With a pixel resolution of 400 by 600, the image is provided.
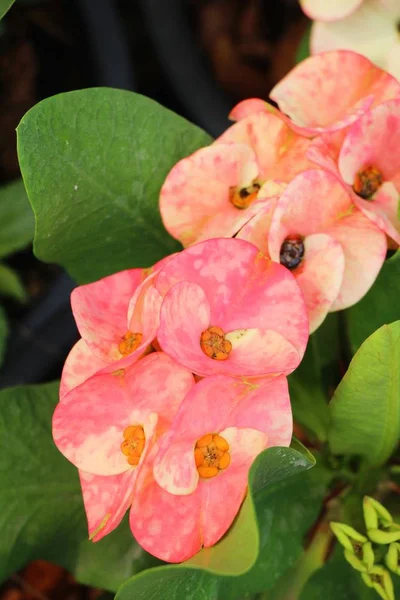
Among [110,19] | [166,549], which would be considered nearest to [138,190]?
[166,549]

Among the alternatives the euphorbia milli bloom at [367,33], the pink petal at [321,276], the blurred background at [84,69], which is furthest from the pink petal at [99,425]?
the blurred background at [84,69]

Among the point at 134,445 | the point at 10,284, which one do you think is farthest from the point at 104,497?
the point at 10,284

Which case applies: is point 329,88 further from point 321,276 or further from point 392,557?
point 392,557

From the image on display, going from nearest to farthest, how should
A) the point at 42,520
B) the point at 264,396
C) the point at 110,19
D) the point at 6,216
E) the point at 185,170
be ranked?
the point at 264,396 < the point at 185,170 < the point at 42,520 < the point at 6,216 < the point at 110,19

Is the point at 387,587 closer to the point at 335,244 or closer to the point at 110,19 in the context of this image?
the point at 335,244

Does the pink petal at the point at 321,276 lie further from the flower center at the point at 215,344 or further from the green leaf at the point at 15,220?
the green leaf at the point at 15,220
